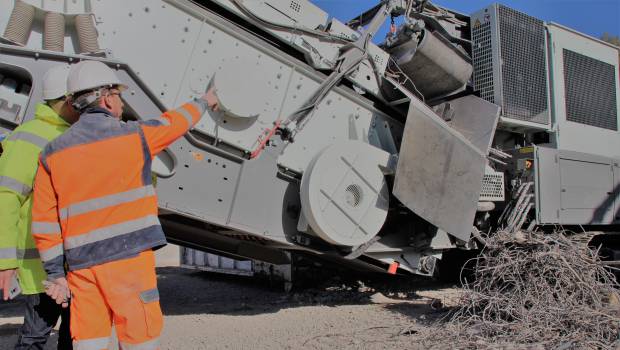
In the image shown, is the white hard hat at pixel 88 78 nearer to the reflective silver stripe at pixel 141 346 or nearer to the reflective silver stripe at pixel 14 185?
the reflective silver stripe at pixel 14 185

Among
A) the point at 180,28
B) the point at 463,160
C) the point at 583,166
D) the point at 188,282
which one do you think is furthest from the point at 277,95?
the point at 188,282

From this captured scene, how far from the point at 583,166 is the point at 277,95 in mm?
3160

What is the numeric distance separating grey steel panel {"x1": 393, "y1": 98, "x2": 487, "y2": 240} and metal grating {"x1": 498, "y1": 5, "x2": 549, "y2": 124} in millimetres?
773

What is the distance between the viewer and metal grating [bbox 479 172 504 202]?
4.36 meters

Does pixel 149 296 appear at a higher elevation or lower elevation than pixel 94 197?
lower

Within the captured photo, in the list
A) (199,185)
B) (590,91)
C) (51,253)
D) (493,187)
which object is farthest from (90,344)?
(590,91)

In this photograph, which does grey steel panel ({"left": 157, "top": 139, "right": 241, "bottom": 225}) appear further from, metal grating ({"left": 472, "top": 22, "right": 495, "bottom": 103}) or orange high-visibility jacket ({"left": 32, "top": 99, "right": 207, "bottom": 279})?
metal grating ({"left": 472, "top": 22, "right": 495, "bottom": 103})

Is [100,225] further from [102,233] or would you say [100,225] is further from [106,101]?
[106,101]

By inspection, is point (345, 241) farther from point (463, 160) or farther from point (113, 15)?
point (113, 15)

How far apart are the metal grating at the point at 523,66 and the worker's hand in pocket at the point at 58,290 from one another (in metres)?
3.75

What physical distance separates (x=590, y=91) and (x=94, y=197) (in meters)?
5.04

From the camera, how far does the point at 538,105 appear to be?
4.74 meters

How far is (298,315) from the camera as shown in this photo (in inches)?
167

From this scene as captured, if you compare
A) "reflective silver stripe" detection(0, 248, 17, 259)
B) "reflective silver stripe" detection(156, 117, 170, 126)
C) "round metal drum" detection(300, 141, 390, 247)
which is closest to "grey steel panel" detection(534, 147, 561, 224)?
"round metal drum" detection(300, 141, 390, 247)
